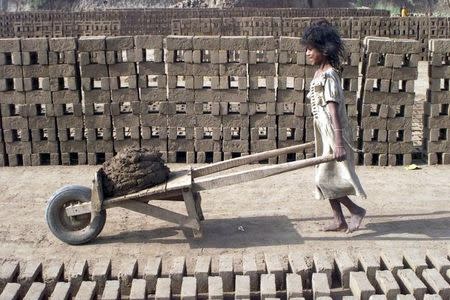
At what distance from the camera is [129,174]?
518cm

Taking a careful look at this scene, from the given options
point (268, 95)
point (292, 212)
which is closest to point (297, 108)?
point (268, 95)

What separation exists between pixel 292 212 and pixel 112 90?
3.04 m

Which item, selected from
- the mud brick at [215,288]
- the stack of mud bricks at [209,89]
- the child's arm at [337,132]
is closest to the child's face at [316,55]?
the child's arm at [337,132]

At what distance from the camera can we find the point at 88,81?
793cm

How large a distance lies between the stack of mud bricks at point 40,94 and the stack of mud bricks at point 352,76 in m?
3.54

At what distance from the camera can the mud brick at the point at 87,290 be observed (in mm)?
4328

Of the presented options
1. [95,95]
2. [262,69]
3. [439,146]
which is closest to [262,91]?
[262,69]

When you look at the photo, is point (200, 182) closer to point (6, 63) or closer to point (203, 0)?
point (6, 63)

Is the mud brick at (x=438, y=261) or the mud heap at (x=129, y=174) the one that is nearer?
the mud brick at (x=438, y=261)

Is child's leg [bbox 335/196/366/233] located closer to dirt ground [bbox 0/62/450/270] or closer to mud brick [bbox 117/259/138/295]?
dirt ground [bbox 0/62/450/270]

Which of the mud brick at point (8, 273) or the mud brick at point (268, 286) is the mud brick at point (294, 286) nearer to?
the mud brick at point (268, 286)

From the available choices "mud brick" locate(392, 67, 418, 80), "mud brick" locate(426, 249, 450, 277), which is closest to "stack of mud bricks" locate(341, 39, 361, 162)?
"mud brick" locate(392, 67, 418, 80)

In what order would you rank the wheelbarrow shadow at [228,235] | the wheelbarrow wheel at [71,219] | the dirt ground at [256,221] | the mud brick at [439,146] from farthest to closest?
the mud brick at [439,146], the wheelbarrow shadow at [228,235], the dirt ground at [256,221], the wheelbarrow wheel at [71,219]

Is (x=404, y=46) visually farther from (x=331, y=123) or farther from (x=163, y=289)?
(x=163, y=289)
